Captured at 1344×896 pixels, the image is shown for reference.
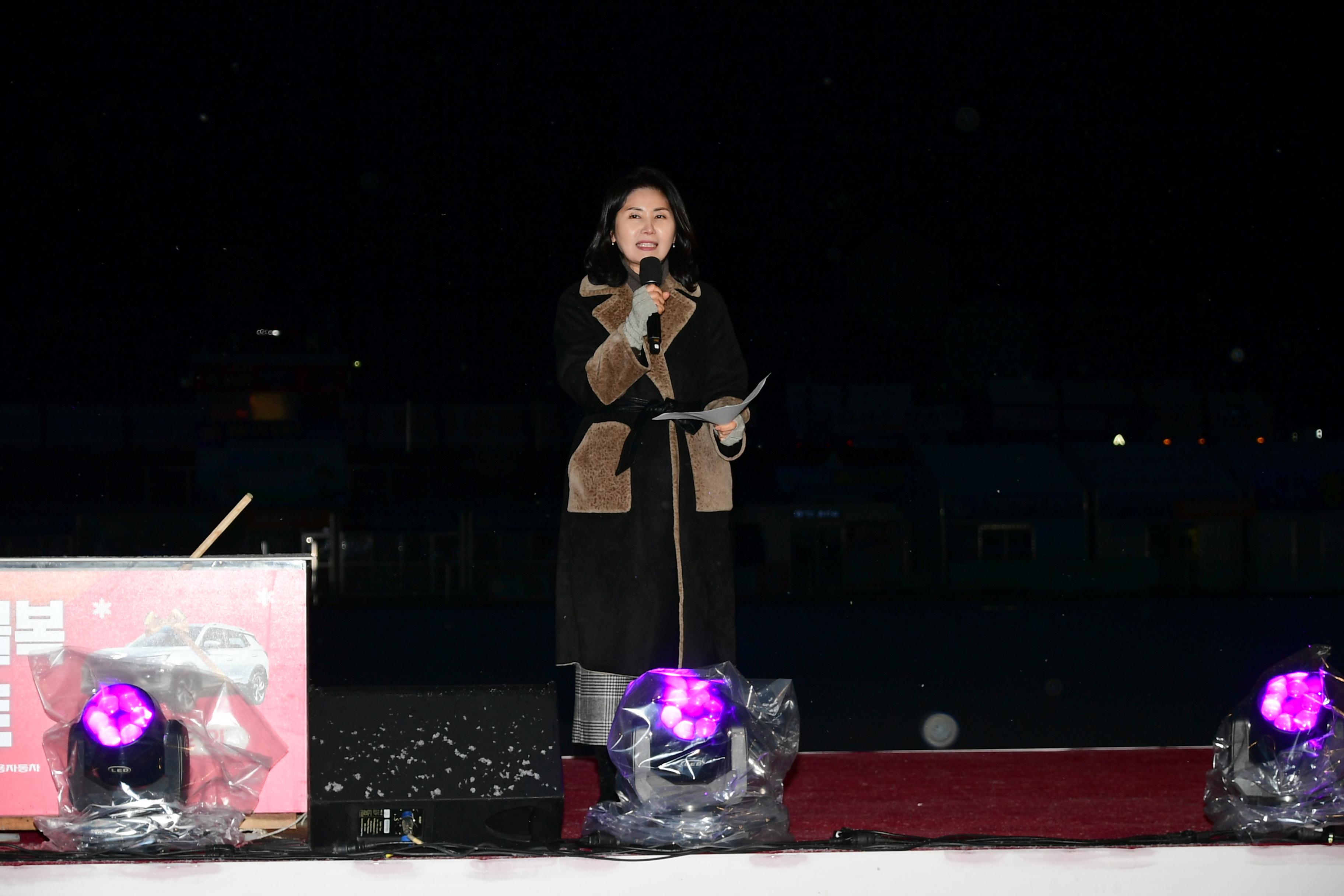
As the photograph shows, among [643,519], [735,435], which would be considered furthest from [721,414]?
[643,519]

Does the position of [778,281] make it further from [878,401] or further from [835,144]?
[878,401]

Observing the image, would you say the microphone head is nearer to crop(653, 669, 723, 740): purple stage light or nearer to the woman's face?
the woman's face

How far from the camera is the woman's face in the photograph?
1.97 metres

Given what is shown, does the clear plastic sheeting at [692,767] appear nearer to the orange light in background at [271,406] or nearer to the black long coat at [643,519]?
the black long coat at [643,519]

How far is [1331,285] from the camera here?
893 centimetres

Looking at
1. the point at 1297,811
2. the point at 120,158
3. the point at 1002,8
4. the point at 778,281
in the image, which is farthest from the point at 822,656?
the point at 1297,811

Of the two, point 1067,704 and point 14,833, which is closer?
point 14,833

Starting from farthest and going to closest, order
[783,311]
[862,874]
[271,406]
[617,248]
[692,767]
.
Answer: [271,406] < [783,311] < [617,248] < [692,767] < [862,874]

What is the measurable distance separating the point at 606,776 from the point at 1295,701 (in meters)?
1.13

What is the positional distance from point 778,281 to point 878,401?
4.19 metres

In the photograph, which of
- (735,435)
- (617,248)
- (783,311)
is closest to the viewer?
(735,435)

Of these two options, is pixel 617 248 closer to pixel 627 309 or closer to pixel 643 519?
pixel 627 309

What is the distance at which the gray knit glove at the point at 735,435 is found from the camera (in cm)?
190

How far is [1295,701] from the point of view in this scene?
1.75 m
